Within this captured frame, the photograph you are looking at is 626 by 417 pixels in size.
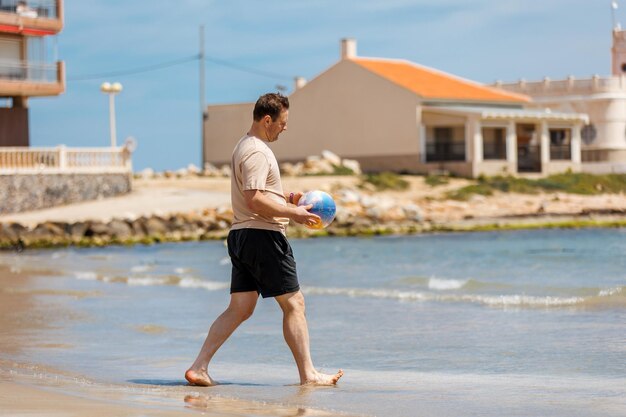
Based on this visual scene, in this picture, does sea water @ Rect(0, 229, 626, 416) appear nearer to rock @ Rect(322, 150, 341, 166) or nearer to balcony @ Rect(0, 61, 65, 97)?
balcony @ Rect(0, 61, 65, 97)

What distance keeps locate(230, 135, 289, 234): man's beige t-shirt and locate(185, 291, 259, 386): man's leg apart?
458mm

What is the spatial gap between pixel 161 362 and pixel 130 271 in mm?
12882

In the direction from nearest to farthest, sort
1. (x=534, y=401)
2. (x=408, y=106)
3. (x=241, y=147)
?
1. (x=534, y=401)
2. (x=241, y=147)
3. (x=408, y=106)

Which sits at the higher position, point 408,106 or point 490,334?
point 408,106

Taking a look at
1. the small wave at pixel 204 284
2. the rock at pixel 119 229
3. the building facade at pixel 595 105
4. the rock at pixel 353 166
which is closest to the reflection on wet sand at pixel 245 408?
the small wave at pixel 204 284

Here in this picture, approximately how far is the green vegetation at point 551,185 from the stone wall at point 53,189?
12917mm

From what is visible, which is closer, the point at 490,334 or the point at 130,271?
the point at 490,334

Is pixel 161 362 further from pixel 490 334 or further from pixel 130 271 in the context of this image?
pixel 130 271

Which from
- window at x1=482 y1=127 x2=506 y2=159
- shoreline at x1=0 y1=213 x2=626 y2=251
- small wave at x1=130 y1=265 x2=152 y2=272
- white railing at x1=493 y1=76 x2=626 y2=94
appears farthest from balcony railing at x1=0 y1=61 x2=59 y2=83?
white railing at x1=493 y1=76 x2=626 y2=94

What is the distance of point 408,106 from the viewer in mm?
53375

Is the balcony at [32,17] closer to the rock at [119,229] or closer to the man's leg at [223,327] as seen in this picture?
the rock at [119,229]

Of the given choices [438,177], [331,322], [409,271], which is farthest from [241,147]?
[438,177]

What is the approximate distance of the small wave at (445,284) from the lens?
16.6 meters

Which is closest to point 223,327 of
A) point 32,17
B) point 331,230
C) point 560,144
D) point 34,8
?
point 331,230
